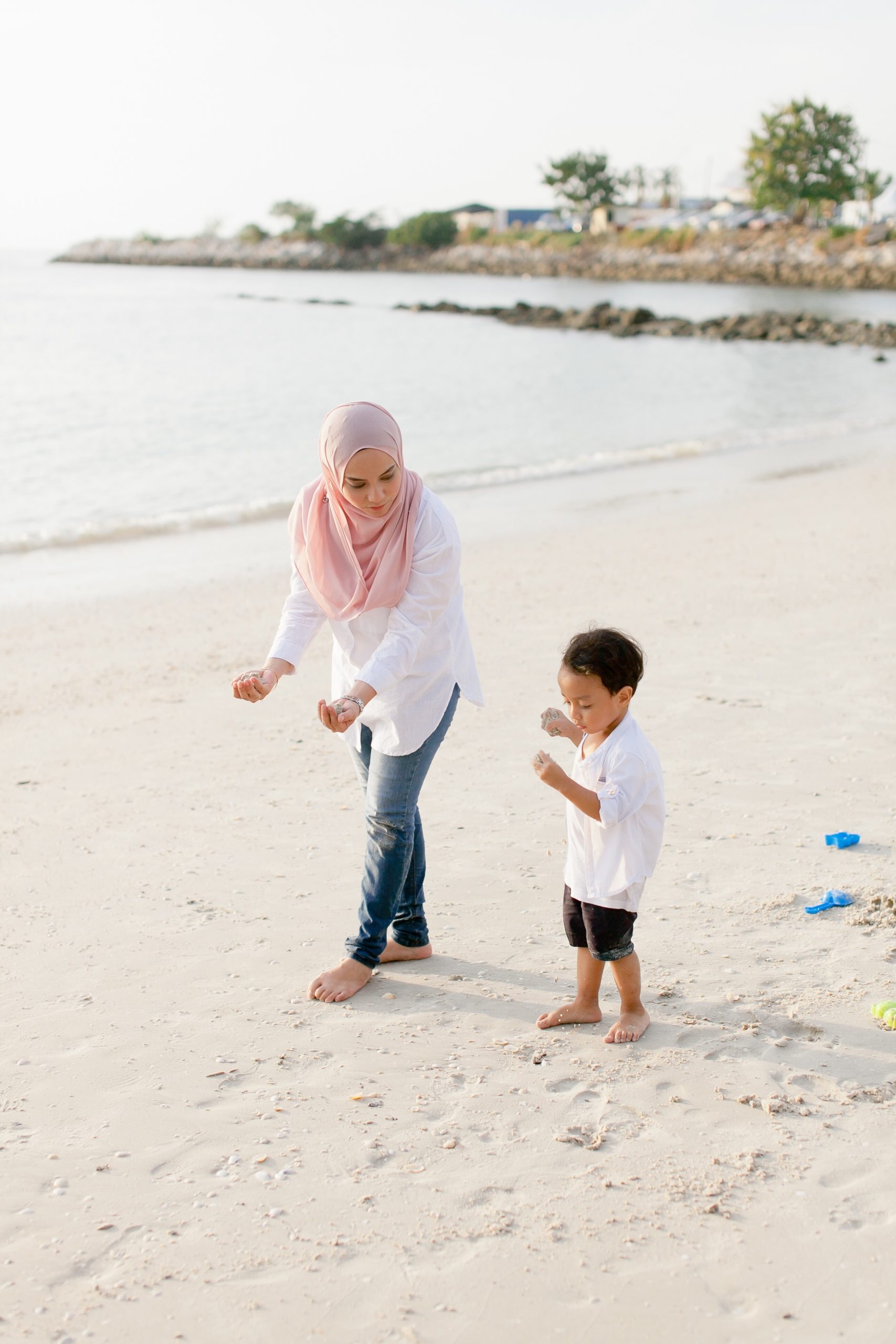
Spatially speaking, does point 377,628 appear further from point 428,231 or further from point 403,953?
point 428,231

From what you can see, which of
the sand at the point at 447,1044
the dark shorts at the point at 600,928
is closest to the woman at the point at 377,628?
the sand at the point at 447,1044

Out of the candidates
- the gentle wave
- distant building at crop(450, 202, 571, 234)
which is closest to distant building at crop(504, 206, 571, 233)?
distant building at crop(450, 202, 571, 234)

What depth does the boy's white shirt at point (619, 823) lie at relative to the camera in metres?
2.74

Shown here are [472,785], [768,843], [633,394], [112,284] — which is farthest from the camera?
[112,284]

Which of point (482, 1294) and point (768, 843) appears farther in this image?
point (768, 843)

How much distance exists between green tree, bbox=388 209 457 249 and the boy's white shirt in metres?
113

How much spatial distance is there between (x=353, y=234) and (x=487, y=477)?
103926 millimetres

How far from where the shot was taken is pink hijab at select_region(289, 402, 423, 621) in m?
2.89

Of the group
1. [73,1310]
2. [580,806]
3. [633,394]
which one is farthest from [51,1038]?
[633,394]

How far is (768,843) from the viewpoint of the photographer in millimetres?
4109

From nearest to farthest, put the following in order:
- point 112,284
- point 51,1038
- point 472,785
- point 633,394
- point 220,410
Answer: point 51,1038 → point 472,785 → point 220,410 → point 633,394 → point 112,284

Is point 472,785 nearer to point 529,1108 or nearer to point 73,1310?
point 529,1108

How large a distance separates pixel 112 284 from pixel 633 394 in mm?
71242

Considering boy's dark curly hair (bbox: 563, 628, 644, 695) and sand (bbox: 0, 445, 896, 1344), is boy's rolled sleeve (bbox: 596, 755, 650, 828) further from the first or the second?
sand (bbox: 0, 445, 896, 1344)
